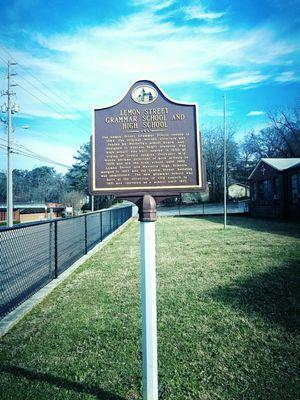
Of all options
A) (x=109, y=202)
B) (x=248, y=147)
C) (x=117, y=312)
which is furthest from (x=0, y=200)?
(x=117, y=312)

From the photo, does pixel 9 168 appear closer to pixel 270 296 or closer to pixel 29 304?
pixel 29 304

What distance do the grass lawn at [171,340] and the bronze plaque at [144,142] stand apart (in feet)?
6.09

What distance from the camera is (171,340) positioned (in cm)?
352

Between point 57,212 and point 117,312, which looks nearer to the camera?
point 117,312

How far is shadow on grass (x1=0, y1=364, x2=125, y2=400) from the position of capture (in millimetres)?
2600

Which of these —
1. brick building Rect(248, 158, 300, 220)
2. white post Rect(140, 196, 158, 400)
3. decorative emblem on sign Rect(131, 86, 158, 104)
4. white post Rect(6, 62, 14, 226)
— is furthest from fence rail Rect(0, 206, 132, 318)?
brick building Rect(248, 158, 300, 220)

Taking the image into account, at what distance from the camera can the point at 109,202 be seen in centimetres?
5919

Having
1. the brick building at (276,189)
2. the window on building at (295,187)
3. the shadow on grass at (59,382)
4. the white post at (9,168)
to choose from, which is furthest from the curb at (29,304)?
the brick building at (276,189)

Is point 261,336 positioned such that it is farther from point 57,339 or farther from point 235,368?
point 57,339

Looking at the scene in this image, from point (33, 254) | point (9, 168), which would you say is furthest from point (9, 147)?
point (33, 254)

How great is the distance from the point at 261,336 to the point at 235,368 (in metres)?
0.80

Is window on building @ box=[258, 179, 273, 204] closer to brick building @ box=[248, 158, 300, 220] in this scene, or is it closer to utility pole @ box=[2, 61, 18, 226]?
brick building @ box=[248, 158, 300, 220]

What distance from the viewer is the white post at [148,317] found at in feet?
8.02

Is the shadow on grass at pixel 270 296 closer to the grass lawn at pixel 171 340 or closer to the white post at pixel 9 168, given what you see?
the grass lawn at pixel 171 340
